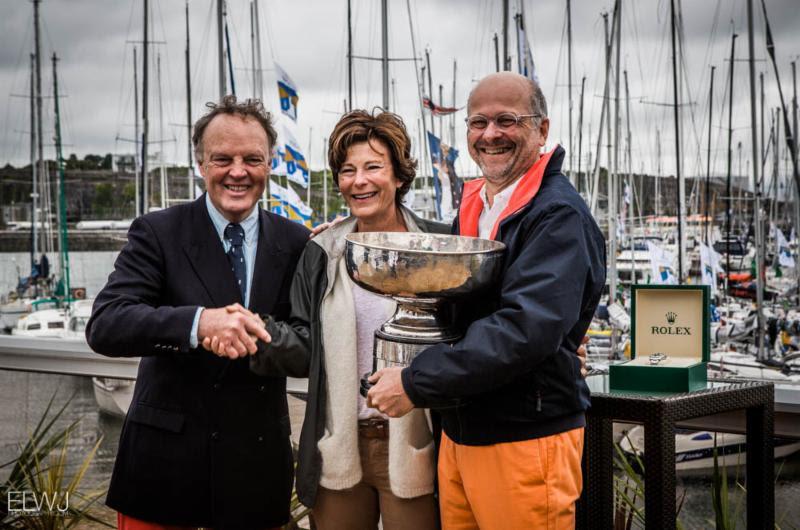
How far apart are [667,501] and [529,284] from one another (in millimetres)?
905

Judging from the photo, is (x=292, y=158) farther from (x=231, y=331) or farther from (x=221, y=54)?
(x=231, y=331)

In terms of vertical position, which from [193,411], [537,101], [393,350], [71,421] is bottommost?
[71,421]

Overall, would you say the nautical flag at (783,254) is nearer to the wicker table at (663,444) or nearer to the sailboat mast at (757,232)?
the sailboat mast at (757,232)

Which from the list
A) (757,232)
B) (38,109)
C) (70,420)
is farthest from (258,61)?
(70,420)

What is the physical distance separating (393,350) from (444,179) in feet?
40.4

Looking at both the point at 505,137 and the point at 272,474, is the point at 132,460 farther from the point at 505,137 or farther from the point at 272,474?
the point at 505,137

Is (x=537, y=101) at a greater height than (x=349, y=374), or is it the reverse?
(x=537, y=101)

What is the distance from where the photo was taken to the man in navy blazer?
2299mm

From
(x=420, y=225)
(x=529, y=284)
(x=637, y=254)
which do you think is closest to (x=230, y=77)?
(x=420, y=225)

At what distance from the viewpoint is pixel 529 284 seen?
1.79 metres

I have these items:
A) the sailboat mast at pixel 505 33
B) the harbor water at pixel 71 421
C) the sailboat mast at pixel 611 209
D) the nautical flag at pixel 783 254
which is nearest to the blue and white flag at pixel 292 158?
the sailboat mast at pixel 505 33

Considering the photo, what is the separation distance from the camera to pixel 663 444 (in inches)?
85.7

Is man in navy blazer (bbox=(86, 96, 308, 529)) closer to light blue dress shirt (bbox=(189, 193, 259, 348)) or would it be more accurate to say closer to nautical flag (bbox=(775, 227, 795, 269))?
light blue dress shirt (bbox=(189, 193, 259, 348))

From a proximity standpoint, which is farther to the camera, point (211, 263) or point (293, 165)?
point (293, 165)
